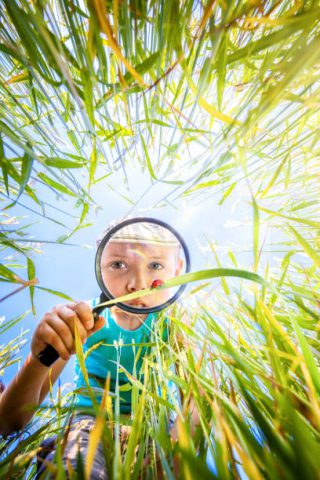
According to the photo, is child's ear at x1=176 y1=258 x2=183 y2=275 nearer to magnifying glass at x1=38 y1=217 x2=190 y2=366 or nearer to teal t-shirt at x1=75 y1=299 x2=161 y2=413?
magnifying glass at x1=38 y1=217 x2=190 y2=366

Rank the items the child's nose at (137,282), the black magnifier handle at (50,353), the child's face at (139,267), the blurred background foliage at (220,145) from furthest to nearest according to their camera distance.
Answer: the child's nose at (137,282), the child's face at (139,267), the black magnifier handle at (50,353), the blurred background foliage at (220,145)

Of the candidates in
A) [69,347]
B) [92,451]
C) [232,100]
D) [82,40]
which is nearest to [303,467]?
[92,451]

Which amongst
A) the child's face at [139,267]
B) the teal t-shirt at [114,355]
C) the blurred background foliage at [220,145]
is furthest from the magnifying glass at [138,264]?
the teal t-shirt at [114,355]

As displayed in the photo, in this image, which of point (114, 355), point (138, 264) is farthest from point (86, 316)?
point (114, 355)

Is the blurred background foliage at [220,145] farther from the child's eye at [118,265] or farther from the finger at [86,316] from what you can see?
the child's eye at [118,265]

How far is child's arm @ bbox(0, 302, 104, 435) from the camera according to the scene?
2.35 ft

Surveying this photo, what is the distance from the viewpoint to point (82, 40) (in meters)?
0.58

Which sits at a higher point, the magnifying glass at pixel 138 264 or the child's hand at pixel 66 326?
the magnifying glass at pixel 138 264

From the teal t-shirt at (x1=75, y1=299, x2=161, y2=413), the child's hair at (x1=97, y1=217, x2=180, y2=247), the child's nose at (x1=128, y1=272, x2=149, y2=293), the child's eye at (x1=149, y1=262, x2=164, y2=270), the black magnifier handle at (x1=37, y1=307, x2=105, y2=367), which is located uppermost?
the child's hair at (x1=97, y1=217, x2=180, y2=247)

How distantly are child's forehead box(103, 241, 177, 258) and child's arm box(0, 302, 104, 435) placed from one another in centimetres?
31

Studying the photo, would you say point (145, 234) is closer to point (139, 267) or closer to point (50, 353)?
point (139, 267)

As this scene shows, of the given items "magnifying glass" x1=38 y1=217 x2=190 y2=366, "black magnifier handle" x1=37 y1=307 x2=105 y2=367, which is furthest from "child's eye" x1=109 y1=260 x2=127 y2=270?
"black magnifier handle" x1=37 y1=307 x2=105 y2=367

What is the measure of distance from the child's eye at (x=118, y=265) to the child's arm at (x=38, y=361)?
38cm

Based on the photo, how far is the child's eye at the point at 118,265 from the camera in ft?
3.75
